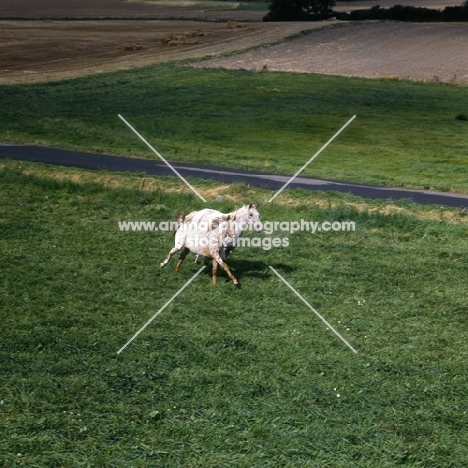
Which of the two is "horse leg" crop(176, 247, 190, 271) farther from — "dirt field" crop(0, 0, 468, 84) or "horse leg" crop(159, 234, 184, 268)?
"dirt field" crop(0, 0, 468, 84)

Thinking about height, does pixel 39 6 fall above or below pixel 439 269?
above

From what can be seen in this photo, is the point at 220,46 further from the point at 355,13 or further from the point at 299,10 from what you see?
the point at 355,13

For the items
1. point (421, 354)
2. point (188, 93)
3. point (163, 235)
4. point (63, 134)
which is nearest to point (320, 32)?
point (188, 93)

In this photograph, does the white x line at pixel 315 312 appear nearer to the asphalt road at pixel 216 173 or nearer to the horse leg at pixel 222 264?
the horse leg at pixel 222 264

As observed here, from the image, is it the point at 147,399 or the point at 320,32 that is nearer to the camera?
the point at 147,399

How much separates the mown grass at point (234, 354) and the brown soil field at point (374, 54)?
50.6 metres

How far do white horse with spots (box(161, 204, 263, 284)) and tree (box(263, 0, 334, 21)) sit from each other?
95.8 metres

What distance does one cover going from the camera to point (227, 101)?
6059cm

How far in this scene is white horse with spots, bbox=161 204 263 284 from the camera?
19.7 metres

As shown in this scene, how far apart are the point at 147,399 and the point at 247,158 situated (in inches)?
1169

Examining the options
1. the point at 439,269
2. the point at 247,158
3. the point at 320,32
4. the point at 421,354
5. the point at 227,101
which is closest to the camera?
the point at 421,354

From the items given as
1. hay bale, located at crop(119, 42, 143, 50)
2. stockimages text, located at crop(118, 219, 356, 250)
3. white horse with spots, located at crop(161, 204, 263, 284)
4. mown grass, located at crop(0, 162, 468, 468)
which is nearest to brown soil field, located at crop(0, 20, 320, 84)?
hay bale, located at crop(119, 42, 143, 50)

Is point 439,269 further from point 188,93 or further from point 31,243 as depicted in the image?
point 188,93

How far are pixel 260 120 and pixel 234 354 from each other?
3955 cm
